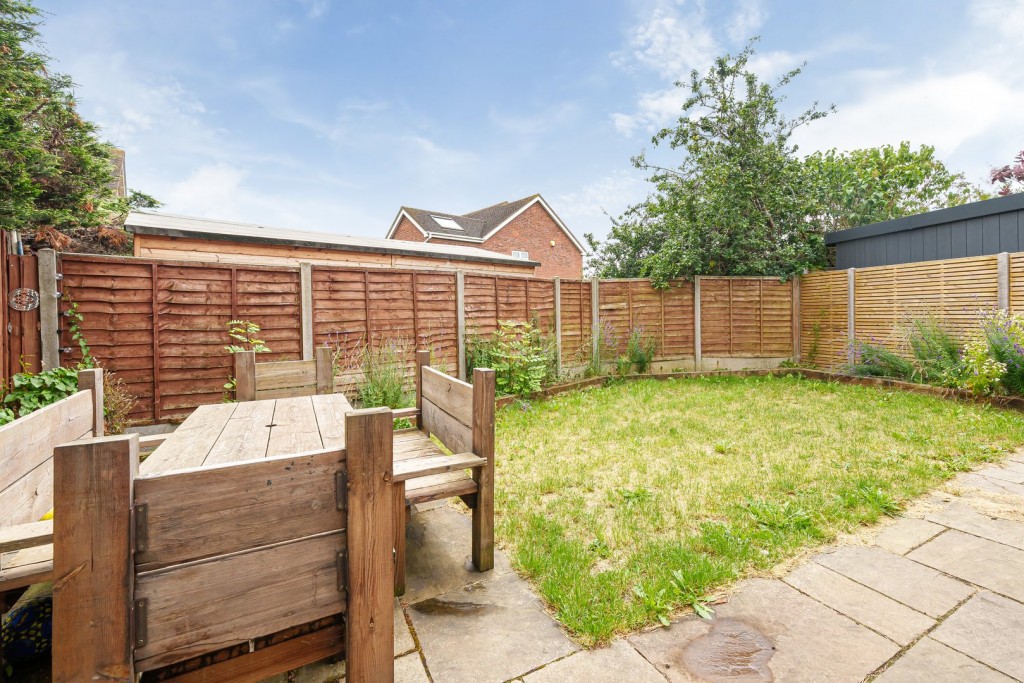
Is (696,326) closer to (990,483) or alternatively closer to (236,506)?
(990,483)

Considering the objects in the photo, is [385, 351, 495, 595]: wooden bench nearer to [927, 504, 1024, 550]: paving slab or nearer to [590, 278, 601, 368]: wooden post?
[927, 504, 1024, 550]: paving slab

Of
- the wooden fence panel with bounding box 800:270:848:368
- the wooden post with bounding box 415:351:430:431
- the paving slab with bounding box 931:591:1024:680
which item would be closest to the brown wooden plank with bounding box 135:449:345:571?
the wooden post with bounding box 415:351:430:431

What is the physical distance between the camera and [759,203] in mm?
8977

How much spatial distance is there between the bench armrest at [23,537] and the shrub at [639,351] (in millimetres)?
7673

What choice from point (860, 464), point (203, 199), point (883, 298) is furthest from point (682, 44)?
point (203, 199)

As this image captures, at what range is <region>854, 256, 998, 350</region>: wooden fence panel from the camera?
5.99 m

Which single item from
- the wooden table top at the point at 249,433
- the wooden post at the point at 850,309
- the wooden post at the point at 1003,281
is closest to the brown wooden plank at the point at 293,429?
the wooden table top at the point at 249,433

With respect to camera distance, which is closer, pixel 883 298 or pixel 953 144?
pixel 883 298

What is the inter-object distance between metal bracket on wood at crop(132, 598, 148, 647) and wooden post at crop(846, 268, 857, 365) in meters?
9.30

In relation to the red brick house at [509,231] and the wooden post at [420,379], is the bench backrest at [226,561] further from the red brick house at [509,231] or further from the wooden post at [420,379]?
the red brick house at [509,231]

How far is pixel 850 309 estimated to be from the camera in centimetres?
750

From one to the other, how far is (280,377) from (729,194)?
902 centimetres

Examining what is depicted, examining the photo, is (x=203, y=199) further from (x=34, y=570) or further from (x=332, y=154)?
(x=34, y=570)

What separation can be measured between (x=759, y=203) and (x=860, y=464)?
7.21m
